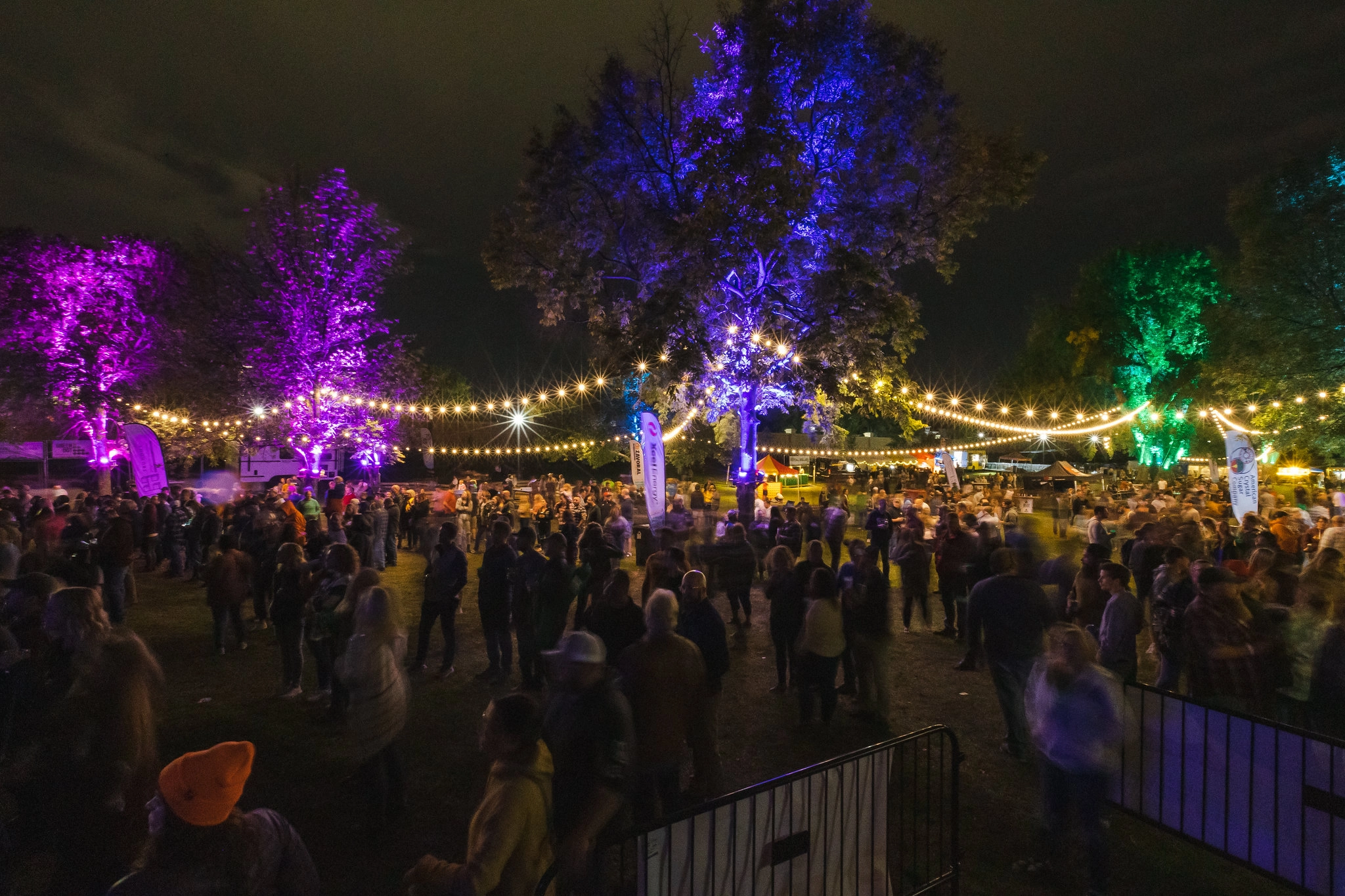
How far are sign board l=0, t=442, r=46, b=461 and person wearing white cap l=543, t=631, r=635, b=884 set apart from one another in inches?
1516

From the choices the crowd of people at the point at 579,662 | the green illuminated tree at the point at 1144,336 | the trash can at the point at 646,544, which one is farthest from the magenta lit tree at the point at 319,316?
the green illuminated tree at the point at 1144,336

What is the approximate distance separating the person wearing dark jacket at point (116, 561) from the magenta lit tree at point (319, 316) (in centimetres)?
1228

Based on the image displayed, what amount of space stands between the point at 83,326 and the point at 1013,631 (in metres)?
27.7

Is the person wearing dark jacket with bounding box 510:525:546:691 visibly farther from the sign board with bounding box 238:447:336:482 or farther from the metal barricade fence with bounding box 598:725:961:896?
the sign board with bounding box 238:447:336:482

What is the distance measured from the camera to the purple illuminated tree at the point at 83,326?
2186 centimetres

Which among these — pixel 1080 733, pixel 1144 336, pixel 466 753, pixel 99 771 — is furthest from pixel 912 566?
pixel 1144 336

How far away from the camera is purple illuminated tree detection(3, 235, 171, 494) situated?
21.9 metres

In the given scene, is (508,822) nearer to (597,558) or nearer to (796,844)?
(796,844)

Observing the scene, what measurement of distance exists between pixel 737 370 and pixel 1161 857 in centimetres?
1423

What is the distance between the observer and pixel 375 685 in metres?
3.90

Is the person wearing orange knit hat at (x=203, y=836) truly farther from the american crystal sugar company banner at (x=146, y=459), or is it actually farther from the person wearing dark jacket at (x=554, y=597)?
the american crystal sugar company banner at (x=146, y=459)

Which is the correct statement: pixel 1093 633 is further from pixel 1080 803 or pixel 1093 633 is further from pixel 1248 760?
pixel 1080 803

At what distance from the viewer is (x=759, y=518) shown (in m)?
15.0

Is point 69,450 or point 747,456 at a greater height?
point 747,456
